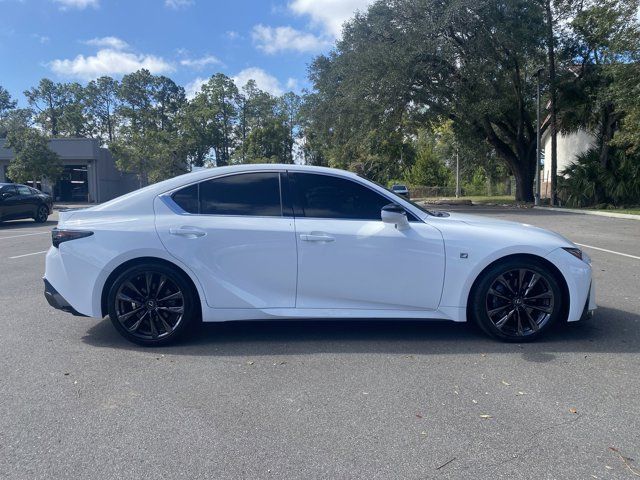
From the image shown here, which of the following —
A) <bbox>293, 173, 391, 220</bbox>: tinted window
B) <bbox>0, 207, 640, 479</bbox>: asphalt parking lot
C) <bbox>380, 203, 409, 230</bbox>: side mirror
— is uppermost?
<bbox>293, 173, 391, 220</bbox>: tinted window

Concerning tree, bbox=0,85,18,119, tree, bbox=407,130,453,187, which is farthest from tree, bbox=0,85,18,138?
tree, bbox=407,130,453,187

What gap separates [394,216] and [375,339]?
3.86 feet

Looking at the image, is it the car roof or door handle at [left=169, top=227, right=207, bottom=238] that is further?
the car roof

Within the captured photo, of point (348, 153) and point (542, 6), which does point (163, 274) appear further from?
point (348, 153)

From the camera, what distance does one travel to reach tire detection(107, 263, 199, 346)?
4551 millimetres

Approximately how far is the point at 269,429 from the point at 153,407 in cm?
86

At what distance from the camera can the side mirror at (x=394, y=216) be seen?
449cm

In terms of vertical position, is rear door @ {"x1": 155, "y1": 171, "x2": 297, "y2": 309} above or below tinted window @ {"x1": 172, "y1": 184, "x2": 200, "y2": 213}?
below

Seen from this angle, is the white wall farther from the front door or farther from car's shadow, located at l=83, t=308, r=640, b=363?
the front door

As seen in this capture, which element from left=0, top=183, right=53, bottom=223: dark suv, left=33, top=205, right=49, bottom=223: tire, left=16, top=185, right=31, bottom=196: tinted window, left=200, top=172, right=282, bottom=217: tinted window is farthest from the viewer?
left=33, top=205, right=49, bottom=223: tire

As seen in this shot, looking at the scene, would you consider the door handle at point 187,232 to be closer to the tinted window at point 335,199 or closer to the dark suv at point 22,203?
the tinted window at point 335,199

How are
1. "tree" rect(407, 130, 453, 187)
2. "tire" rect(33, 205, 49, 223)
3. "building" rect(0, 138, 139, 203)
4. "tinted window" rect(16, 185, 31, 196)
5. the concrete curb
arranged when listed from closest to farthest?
"tinted window" rect(16, 185, 31, 196) → "tire" rect(33, 205, 49, 223) → the concrete curb → "building" rect(0, 138, 139, 203) → "tree" rect(407, 130, 453, 187)

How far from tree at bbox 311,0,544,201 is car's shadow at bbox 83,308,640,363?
2164 cm

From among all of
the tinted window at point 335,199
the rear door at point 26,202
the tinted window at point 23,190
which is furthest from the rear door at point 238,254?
the tinted window at point 23,190
